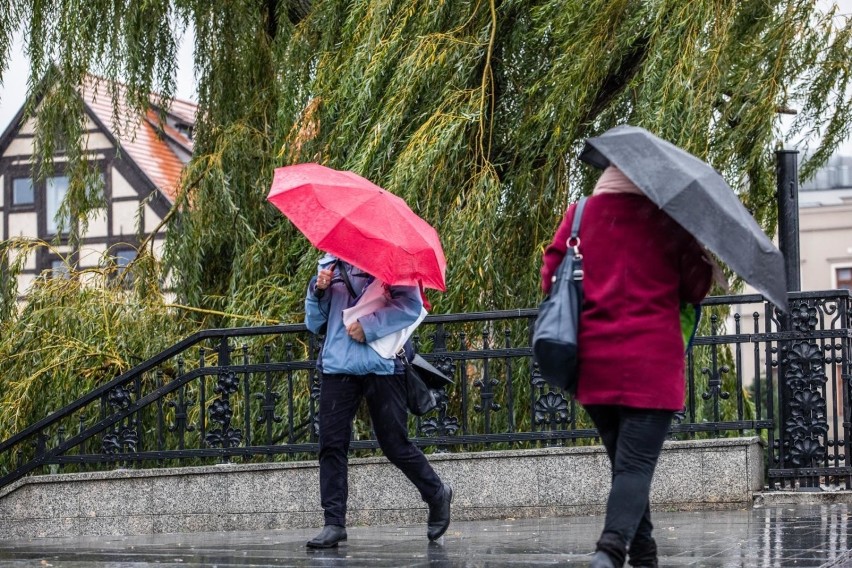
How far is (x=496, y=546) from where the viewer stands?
6793 millimetres

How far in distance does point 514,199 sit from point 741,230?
5639 millimetres

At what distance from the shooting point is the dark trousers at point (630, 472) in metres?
4.93

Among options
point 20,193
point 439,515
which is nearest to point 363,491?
point 439,515

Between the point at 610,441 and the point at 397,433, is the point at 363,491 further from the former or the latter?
the point at 610,441

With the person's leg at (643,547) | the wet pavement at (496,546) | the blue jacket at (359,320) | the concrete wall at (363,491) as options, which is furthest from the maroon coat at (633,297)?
the concrete wall at (363,491)

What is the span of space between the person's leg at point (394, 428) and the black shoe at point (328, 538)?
483mm

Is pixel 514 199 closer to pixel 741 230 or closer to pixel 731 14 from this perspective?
pixel 731 14

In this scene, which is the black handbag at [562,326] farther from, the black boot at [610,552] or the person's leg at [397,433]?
the person's leg at [397,433]

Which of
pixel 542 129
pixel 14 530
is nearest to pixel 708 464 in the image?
pixel 542 129

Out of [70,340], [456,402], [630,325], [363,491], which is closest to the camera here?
[630,325]

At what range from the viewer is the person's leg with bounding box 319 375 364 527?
22.8 ft

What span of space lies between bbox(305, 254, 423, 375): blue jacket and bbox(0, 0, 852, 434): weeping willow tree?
2753 millimetres

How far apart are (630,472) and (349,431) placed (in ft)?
7.69

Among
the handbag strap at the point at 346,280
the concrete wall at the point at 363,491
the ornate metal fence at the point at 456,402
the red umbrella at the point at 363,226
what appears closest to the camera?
the red umbrella at the point at 363,226
